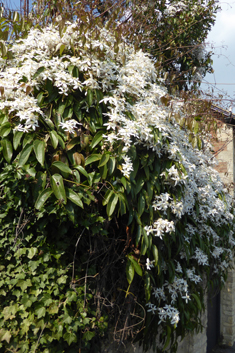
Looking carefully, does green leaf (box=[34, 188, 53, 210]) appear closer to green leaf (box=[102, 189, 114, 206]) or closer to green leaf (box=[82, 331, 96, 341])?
green leaf (box=[102, 189, 114, 206])

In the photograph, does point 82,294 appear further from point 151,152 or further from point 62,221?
point 151,152

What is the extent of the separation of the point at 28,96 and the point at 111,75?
71 centimetres

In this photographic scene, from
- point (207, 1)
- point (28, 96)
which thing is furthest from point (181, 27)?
point (28, 96)

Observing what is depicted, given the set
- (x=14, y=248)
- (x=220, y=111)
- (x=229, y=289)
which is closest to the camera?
(x=14, y=248)

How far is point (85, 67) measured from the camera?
2.31m

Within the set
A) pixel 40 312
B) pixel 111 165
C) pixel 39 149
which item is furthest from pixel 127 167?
pixel 40 312

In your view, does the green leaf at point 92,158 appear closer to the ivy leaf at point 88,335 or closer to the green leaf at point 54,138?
the green leaf at point 54,138

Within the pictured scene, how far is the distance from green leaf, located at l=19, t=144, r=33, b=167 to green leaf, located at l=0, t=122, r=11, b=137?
0.17 meters

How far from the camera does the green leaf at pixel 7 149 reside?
2025 mm

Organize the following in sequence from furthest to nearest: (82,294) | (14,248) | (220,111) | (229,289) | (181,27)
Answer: (229,289) < (220,111) < (181,27) < (82,294) < (14,248)

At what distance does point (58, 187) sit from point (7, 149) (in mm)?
440

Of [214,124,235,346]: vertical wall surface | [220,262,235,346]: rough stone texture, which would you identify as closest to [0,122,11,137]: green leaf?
[214,124,235,346]: vertical wall surface

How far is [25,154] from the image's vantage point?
2.01 m

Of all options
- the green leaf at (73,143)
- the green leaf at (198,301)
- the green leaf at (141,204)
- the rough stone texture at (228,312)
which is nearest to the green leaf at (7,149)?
the green leaf at (73,143)
